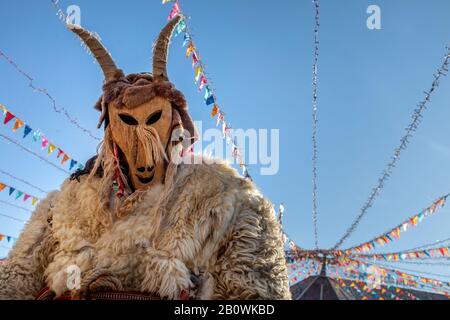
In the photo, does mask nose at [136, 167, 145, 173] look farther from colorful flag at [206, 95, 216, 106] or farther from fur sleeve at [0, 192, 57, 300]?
colorful flag at [206, 95, 216, 106]

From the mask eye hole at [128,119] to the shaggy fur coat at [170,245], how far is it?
0.38 meters

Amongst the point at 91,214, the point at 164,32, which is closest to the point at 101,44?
the point at 164,32

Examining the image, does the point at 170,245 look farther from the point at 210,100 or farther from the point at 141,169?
the point at 210,100

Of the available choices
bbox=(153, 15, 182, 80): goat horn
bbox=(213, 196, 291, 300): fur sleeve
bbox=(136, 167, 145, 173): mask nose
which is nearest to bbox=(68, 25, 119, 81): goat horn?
bbox=(153, 15, 182, 80): goat horn

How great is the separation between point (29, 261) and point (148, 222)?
2.43ft

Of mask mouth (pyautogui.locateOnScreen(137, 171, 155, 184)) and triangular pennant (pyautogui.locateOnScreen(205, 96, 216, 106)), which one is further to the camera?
triangular pennant (pyautogui.locateOnScreen(205, 96, 216, 106))

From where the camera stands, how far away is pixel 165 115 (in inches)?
103

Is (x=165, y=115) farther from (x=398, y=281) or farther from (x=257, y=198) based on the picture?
(x=398, y=281)

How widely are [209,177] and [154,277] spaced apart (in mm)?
644

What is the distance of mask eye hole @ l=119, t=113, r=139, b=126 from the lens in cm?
260

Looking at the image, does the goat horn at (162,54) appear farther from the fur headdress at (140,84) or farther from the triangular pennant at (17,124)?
the triangular pennant at (17,124)

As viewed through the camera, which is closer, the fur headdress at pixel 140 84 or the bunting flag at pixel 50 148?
the fur headdress at pixel 140 84

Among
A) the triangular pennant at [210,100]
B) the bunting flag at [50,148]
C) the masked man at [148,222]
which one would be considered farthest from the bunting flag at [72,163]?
the masked man at [148,222]

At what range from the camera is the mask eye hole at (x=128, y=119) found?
260 centimetres
